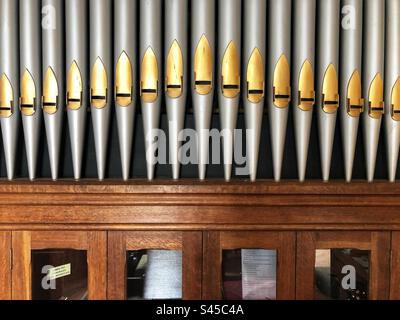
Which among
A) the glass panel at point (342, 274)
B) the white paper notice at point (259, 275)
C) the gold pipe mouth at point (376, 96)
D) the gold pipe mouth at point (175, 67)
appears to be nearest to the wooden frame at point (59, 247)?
the white paper notice at point (259, 275)

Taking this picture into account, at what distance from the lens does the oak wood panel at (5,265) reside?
7.04 feet

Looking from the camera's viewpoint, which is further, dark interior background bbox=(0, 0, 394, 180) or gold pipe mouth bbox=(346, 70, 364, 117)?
dark interior background bbox=(0, 0, 394, 180)

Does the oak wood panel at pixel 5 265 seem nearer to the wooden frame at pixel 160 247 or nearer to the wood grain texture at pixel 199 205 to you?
the wood grain texture at pixel 199 205

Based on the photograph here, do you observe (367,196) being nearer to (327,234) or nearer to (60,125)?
(327,234)

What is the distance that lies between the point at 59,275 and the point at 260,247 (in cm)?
97

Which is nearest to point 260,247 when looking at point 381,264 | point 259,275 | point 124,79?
point 259,275

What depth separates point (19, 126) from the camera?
2244 mm

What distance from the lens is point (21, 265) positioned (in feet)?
7.07

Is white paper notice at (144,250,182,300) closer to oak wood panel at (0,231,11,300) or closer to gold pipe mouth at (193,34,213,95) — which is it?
oak wood panel at (0,231,11,300)

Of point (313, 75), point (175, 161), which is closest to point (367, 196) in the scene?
point (313, 75)

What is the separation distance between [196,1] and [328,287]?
1502 millimetres

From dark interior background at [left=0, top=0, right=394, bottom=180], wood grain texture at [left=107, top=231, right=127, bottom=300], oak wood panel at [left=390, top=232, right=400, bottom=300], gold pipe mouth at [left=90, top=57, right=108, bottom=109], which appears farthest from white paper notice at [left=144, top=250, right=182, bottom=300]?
oak wood panel at [left=390, top=232, right=400, bottom=300]

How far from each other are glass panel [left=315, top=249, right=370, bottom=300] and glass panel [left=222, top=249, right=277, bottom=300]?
22 centimetres

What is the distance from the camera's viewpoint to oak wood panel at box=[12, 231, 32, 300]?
84.7 inches
